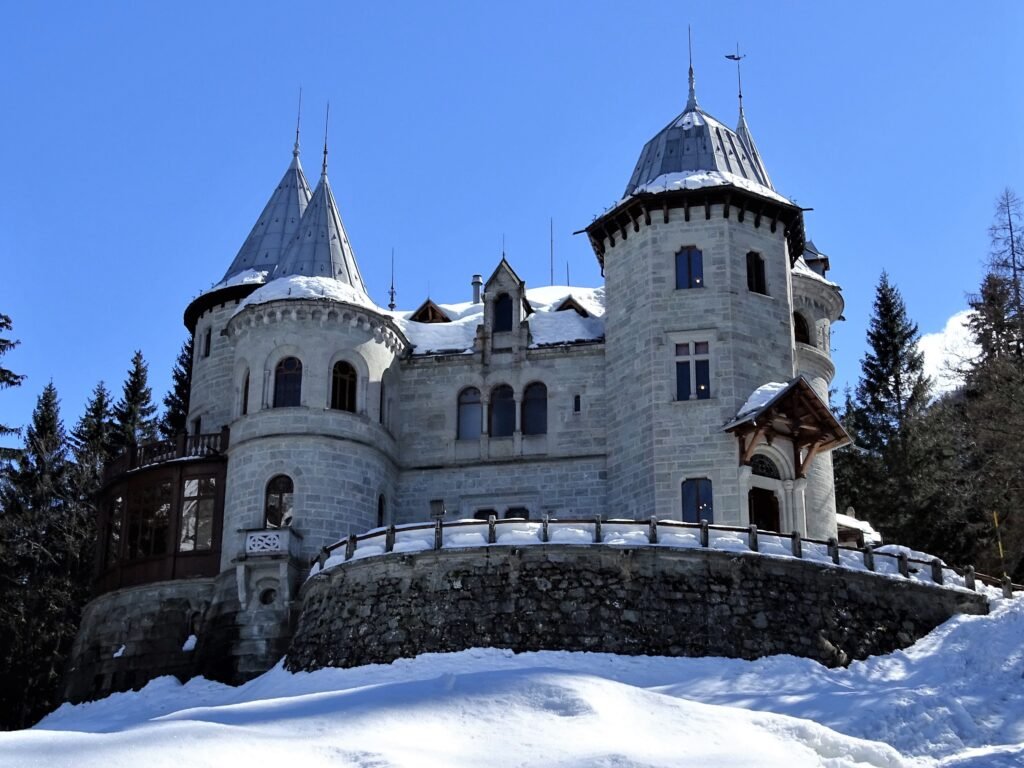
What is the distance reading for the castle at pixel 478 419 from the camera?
3644cm

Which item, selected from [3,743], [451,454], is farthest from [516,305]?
[3,743]

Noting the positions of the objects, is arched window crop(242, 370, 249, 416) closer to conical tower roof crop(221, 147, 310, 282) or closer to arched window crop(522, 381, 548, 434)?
conical tower roof crop(221, 147, 310, 282)

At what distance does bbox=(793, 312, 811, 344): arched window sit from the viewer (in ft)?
142

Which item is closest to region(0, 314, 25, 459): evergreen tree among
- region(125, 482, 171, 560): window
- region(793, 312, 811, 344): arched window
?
region(125, 482, 171, 560): window

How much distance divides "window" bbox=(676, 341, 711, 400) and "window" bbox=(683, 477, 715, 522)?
246 cm

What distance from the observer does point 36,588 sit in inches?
1793

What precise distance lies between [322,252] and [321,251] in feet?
0.19

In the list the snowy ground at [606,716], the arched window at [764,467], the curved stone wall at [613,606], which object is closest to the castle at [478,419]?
the arched window at [764,467]

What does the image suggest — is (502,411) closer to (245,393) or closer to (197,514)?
(245,393)

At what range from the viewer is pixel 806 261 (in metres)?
46.2

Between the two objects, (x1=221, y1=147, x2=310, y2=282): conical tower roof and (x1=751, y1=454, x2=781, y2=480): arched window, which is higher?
(x1=221, y1=147, x2=310, y2=282): conical tower roof

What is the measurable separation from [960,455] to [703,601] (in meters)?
17.2

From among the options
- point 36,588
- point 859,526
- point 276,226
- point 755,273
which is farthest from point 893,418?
point 36,588

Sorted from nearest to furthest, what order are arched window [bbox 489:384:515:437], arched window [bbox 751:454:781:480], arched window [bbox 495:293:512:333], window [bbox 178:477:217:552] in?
arched window [bbox 751:454:781:480]
window [bbox 178:477:217:552]
arched window [bbox 489:384:515:437]
arched window [bbox 495:293:512:333]
